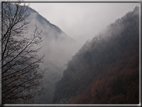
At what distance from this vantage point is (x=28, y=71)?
2783 millimetres

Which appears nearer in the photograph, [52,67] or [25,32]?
[25,32]

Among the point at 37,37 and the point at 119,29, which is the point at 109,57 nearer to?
the point at 119,29

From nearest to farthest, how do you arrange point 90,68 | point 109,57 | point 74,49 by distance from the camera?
1. point 109,57
2. point 90,68
3. point 74,49

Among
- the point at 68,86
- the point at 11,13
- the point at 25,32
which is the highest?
the point at 11,13

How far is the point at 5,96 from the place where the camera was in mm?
2467

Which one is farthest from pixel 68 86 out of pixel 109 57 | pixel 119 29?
pixel 119 29

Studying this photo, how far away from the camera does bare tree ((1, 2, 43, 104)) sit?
8.34ft

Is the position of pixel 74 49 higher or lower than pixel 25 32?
higher

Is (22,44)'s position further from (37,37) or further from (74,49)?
(74,49)

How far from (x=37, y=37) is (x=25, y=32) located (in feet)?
1.54

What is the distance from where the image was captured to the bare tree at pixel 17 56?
8.34 feet

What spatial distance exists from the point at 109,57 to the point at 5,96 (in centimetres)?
5458

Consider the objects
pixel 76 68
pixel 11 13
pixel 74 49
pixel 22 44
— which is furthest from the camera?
pixel 74 49

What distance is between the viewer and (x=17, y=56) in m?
2.80
